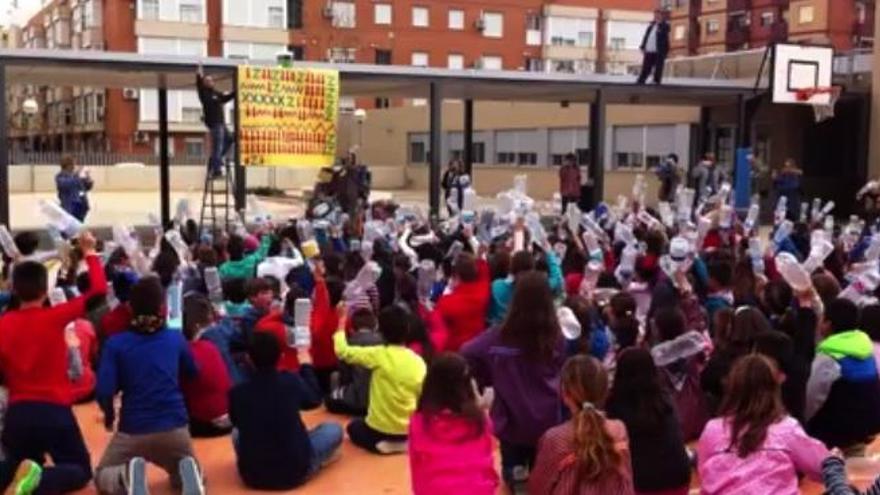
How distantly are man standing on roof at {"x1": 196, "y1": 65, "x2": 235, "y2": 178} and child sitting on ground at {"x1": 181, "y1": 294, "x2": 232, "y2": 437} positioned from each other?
7377 mm

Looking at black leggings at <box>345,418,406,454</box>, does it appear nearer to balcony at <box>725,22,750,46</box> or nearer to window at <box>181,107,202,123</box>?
window at <box>181,107,202,123</box>

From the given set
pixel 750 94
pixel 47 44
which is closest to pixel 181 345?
pixel 750 94

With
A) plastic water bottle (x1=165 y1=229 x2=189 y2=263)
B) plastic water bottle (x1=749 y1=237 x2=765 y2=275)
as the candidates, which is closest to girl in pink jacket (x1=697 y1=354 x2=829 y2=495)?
plastic water bottle (x1=749 y1=237 x2=765 y2=275)

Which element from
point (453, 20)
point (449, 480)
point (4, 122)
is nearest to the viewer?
point (449, 480)

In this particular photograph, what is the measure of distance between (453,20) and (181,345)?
184ft

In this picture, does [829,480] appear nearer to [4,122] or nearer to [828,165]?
[4,122]

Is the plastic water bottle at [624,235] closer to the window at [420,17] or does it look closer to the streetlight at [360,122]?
the streetlight at [360,122]

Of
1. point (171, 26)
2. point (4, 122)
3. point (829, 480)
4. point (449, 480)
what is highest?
point (171, 26)

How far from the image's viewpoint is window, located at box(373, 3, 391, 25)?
5769cm

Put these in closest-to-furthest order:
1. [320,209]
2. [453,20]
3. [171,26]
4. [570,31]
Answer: [320,209]
[171,26]
[453,20]
[570,31]

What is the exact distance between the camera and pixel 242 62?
14.9 m

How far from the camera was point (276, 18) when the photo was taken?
54.8 meters

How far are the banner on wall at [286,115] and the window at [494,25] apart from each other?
46.5m

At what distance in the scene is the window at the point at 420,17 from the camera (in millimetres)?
58562
